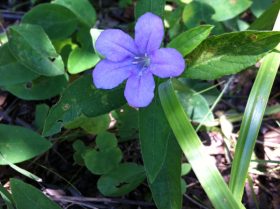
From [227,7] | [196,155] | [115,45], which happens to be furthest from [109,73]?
[227,7]

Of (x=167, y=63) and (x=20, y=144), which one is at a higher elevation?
(x=167, y=63)

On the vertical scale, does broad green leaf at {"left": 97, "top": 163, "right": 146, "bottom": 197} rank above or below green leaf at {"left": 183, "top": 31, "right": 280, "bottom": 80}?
below

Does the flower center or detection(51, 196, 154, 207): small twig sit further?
detection(51, 196, 154, 207): small twig

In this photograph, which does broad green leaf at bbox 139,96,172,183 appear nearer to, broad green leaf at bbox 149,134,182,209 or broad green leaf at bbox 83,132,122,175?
broad green leaf at bbox 149,134,182,209

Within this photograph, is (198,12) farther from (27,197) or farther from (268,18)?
(27,197)

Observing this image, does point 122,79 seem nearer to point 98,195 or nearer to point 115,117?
point 115,117

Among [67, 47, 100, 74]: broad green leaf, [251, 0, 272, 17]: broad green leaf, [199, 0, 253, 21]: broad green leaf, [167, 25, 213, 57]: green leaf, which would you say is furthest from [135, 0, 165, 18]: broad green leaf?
[251, 0, 272, 17]: broad green leaf

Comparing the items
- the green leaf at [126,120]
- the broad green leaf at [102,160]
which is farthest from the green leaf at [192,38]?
the broad green leaf at [102,160]
